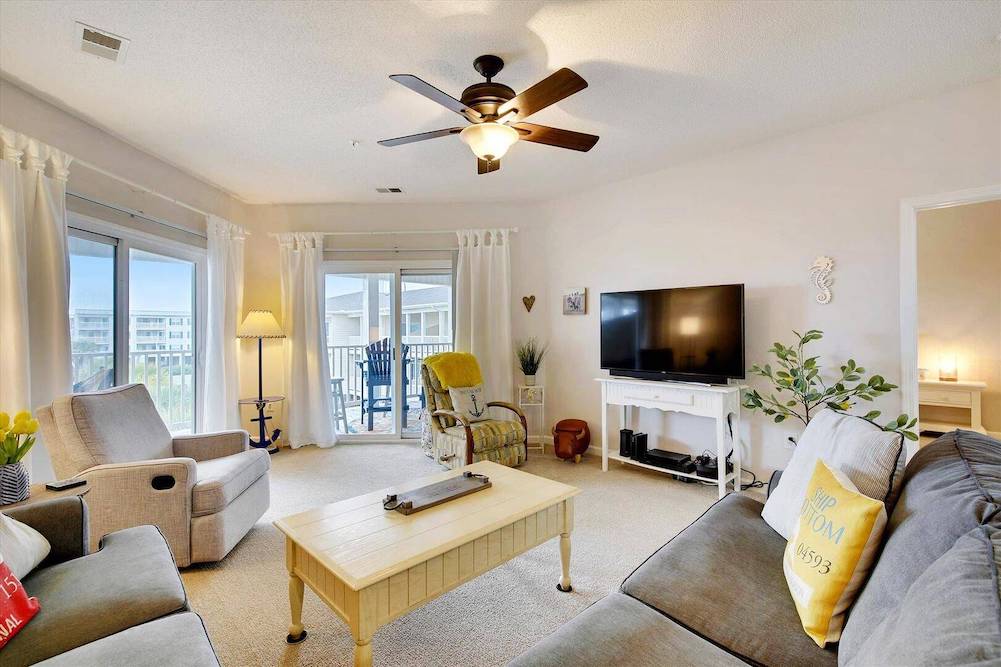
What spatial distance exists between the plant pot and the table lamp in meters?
2.61

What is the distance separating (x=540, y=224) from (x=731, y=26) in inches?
114

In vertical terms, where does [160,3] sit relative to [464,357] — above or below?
above

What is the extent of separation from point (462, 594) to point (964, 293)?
5.57 m

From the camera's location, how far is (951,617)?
0.73 meters

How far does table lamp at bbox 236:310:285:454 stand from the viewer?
4.41 meters

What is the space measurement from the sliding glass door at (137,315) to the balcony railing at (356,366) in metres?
1.33

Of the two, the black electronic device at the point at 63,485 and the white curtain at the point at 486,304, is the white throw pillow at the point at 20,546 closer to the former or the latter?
the black electronic device at the point at 63,485

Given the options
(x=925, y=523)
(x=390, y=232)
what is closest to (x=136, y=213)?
(x=390, y=232)

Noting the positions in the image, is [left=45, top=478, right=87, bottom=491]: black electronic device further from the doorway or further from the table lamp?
the doorway

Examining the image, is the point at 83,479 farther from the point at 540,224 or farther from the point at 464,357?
the point at 540,224

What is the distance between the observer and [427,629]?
1.90 m

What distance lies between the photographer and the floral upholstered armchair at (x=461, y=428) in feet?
12.3

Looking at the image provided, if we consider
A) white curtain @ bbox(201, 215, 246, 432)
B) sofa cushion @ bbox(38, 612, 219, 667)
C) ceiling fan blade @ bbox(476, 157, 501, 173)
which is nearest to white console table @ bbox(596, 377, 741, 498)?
ceiling fan blade @ bbox(476, 157, 501, 173)

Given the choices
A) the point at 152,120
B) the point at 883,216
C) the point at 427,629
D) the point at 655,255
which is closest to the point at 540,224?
the point at 655,255
